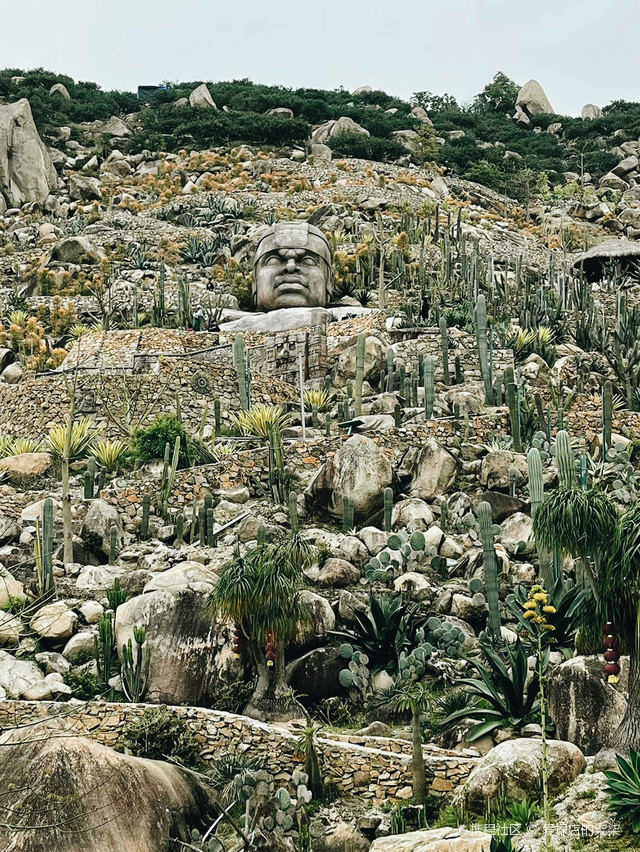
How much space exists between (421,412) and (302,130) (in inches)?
1378

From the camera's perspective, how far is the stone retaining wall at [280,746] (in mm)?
10258

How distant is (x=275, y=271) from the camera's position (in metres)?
26.4

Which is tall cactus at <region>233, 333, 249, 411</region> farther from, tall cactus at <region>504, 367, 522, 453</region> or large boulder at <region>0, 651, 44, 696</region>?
large boulder at <region>0, 651, 44, 696</region>

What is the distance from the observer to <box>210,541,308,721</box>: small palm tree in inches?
449

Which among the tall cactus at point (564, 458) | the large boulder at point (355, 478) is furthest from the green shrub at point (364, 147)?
the tall cactus at point (564, 458)

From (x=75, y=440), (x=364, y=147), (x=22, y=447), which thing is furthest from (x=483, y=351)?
(x=364, y=147)

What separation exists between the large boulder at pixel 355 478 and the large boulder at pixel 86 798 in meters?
6.51

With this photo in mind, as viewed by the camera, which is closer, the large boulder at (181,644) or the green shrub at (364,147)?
the large boulder at (181,644)

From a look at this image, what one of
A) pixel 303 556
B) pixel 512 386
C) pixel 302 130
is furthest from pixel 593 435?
pixel 302 130

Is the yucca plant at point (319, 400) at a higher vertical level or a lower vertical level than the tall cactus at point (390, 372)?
lower

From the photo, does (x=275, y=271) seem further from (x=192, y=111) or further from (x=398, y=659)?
(x=192, y=111)

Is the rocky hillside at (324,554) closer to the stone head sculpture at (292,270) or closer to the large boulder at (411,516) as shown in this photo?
the large boulder at (411,516)

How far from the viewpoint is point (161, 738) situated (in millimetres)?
10922

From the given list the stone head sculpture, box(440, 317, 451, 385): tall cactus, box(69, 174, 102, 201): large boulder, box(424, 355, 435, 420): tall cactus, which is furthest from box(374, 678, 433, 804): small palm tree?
box(69, 174, 102, 201): large boulder
